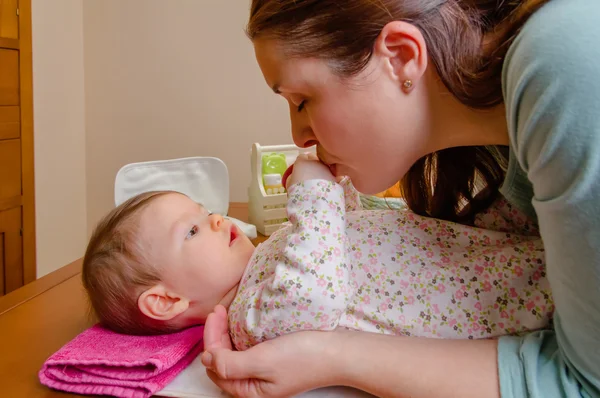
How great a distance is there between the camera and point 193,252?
0.87 m

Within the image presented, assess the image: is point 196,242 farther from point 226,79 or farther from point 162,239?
point 226,79

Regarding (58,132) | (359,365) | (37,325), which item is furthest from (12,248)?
(359,365)

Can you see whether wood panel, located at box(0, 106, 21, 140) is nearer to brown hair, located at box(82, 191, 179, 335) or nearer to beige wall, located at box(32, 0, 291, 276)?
beige wall, located at box(32, 0, 291, 276)

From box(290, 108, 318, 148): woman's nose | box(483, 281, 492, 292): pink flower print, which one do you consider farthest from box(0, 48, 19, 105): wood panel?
box(483, 281, 492, 292): pink flower print

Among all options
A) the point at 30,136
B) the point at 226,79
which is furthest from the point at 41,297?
the point at 226,79

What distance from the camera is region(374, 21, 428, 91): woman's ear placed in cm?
67

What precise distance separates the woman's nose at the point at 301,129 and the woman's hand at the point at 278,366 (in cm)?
27

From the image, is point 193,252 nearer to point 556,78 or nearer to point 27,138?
point 556,78

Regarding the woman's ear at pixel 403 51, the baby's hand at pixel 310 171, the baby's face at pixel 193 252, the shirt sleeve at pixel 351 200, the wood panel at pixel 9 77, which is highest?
the wood panel at pixel 9 77

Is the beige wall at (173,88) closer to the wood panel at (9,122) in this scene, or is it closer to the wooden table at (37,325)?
the wood panel at (9,122)

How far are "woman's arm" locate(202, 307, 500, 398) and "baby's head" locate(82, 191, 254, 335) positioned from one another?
0.59ft

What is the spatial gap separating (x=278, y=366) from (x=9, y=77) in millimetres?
1453

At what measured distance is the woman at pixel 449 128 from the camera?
517 mm

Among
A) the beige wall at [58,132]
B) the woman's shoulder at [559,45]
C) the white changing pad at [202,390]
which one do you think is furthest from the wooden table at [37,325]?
the beige wall at [58,132]
